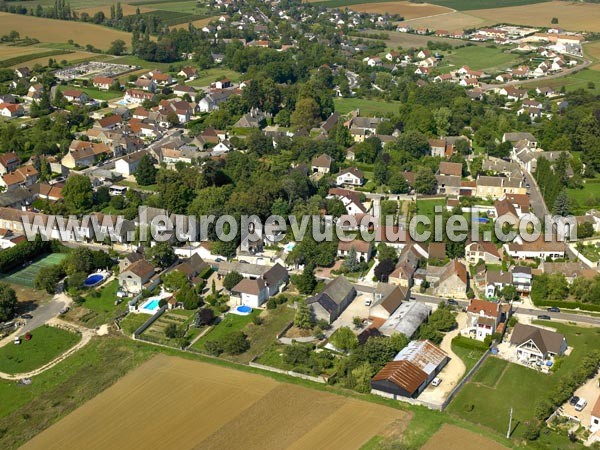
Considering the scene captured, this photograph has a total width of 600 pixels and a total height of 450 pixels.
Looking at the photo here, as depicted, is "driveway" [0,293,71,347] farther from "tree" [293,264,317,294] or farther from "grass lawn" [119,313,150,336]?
"tree" [293,264,317,294]

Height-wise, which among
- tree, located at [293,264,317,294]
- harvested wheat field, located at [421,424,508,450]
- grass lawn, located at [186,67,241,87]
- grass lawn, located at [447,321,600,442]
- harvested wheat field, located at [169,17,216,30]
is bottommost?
harvested wheat field, located at [421,424,508,450]

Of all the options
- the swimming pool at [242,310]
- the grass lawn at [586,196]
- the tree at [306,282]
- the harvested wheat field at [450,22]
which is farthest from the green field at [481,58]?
the swimming pool at [242,310]

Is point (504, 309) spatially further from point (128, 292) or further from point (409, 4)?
point (409, 4)

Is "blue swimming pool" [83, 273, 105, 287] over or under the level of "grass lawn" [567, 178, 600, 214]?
under

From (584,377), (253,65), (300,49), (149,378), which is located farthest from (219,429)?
(300,49)

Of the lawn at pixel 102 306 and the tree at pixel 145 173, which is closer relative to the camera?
the lawn at pixel 102 306

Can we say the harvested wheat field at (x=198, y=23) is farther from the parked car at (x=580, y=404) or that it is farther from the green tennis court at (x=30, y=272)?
the parked car at (x=580, y=404)

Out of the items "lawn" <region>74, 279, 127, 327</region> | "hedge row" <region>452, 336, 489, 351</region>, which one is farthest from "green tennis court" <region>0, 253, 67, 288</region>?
"hedge row" <region>452, 336, 489, 351</region>
